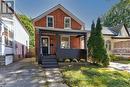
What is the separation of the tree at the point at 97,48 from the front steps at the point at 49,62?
3429 mm

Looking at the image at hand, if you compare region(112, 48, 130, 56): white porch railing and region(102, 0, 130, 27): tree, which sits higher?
region(102, 0, 130, 27): tree

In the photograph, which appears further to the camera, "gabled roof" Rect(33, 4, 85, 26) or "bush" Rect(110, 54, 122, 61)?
"bush" Rect(110, 54, 122, 61)

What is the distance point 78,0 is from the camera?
922 inches

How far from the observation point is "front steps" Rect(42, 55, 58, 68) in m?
19.6

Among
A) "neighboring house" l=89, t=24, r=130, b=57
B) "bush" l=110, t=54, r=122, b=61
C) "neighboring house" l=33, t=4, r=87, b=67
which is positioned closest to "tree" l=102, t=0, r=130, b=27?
"neighboring house" l=89, t=24, r=130, b=57

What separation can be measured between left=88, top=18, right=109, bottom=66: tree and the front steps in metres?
3.43

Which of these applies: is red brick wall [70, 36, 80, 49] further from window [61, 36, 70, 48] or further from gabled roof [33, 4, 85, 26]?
gabled roof [33, 4, 85, 26]

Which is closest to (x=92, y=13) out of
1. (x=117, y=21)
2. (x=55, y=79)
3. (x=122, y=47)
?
(x=122, y=47)

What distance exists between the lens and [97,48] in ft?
69.5

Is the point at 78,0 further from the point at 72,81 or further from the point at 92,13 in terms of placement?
the point at 72,81

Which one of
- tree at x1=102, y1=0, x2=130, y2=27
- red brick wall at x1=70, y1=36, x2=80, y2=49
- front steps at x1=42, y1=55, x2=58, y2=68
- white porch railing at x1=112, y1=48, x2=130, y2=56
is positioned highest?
tree at x1=102, y1=0, x2=130, y2=27

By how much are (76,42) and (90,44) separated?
6679 mm

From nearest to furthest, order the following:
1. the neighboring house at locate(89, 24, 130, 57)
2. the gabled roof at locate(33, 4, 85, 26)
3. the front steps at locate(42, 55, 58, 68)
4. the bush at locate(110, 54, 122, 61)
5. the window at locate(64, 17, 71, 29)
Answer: the front steps at locate(42, 55, 58, 68) → the gabled roof at locate(33, 4, 85, 26) → the window at locate(64, 17, 71, 29) → the bush at locate(110, 54, 122, 61) → the neighboring house at locate(89, 24, 130, 57)

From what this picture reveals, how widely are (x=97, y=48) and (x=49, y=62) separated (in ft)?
14.0
